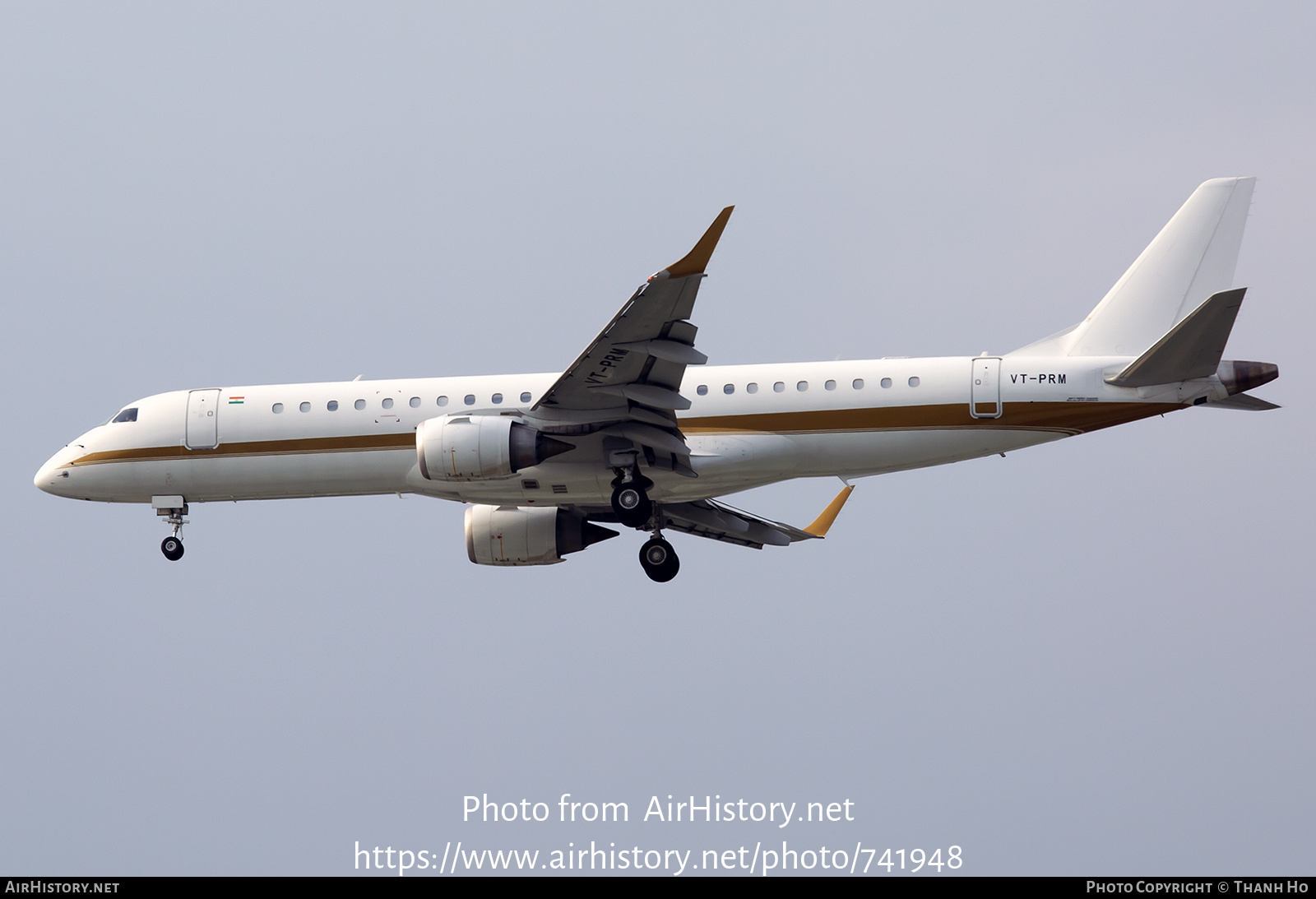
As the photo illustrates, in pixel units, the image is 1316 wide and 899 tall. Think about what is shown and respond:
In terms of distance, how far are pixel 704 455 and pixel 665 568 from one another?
339cm

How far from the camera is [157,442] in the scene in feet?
96.9

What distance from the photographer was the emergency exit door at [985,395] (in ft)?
88.0

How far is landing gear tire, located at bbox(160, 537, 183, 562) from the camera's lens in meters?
30.1

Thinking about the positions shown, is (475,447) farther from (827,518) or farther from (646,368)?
(827,518)

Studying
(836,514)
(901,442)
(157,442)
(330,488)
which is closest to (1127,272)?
(901,442)

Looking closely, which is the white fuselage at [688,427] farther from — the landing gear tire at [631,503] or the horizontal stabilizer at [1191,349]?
the landing gear tire at [631,503]

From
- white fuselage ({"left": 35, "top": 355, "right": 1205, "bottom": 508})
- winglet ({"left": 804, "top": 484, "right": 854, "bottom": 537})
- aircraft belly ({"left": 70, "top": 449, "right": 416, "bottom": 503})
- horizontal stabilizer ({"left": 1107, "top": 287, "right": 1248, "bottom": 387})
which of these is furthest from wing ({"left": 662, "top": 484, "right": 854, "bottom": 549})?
horizontal stabilizer ({"left": 1107, "top": 287, "right": 1248, "bottom": 387})

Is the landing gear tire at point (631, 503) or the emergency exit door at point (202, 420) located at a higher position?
the emergency exit door at point (202, 420)

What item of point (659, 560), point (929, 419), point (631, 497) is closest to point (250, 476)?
point (631, 497)

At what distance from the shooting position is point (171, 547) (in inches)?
1187

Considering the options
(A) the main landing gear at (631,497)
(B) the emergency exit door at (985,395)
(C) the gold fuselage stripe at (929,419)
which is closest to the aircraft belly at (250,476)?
(A) the main landing gear at (631,497)

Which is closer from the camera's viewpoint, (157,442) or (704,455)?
(704,455)

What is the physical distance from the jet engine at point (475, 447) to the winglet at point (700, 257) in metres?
4.72

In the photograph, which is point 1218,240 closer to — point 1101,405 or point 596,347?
point 1101,405
